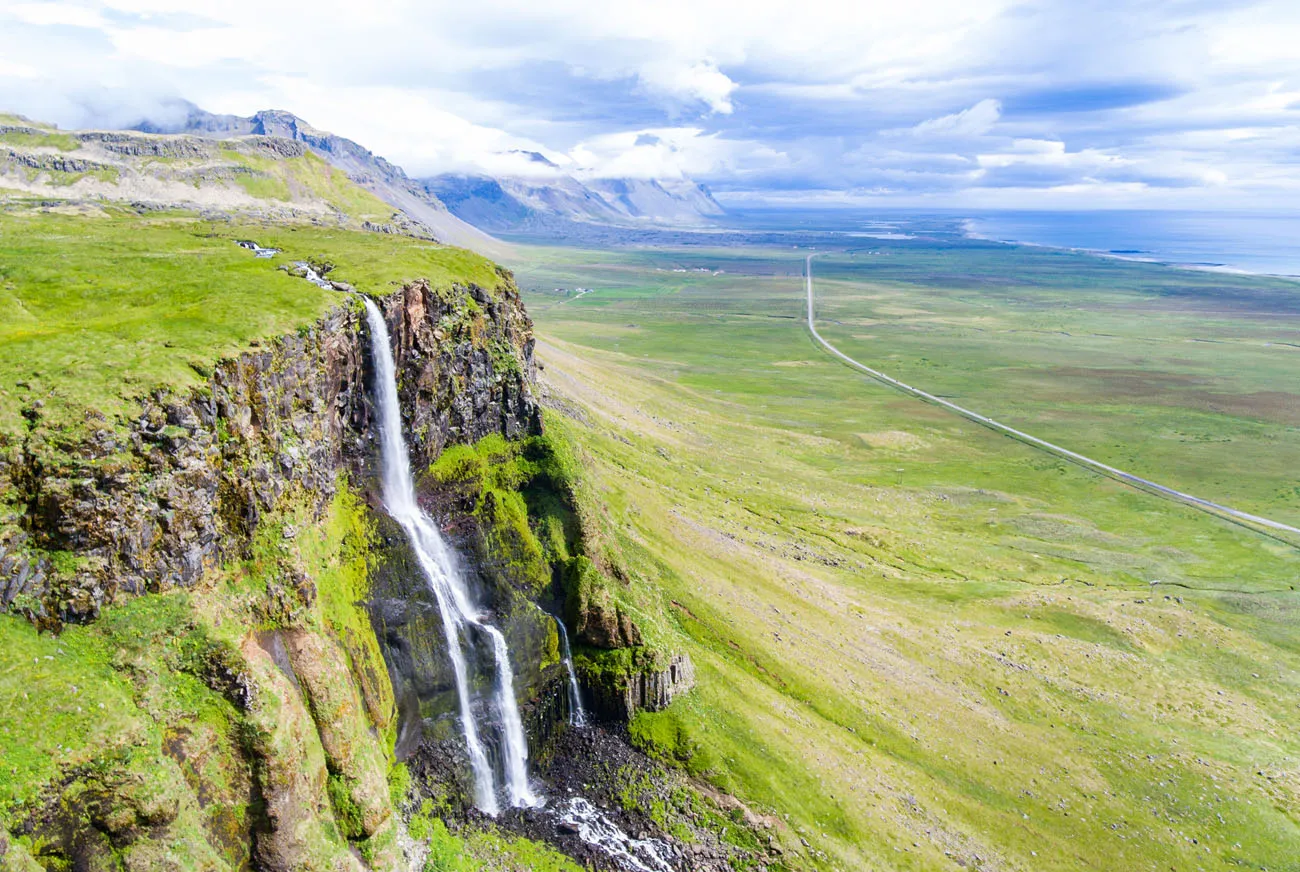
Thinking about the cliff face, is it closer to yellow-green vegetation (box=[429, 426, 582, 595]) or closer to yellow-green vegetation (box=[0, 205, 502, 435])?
yellow-green vegetation (box=[0, 205, 502, 435])

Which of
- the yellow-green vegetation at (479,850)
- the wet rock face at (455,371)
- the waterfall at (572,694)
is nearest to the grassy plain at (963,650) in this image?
the waterfall at (572,694)

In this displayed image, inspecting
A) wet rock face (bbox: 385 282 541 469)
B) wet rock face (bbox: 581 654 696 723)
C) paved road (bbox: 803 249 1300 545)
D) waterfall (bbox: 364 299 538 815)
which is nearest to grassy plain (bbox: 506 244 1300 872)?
wet rock face (bbox: 581 654 696 723)

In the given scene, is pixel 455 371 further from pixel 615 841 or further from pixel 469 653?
pixel 615 841

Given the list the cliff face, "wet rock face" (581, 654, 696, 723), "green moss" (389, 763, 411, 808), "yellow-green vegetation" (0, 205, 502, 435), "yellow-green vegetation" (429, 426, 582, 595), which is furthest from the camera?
"yellow-green vegetation" (429, 426, 582, 595)

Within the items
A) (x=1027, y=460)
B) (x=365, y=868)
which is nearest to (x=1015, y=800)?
(x=365, y=868)

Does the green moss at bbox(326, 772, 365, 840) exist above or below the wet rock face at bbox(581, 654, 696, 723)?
above

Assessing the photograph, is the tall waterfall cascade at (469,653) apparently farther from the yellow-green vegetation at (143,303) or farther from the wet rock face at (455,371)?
the yellow-green vegetation at (143,303)
